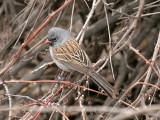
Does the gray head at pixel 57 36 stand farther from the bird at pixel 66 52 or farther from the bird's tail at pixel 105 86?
the bird's tail at pixel 105 86

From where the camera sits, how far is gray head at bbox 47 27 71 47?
4214 mm

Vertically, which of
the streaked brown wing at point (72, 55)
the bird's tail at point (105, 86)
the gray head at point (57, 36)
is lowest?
the bird's tail at point (105, 86)

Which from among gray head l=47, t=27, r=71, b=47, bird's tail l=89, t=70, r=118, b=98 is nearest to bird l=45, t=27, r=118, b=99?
gray head l=47, t=27, r=71, b=47

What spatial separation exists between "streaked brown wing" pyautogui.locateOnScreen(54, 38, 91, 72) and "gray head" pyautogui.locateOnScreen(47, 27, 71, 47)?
74 millimetres

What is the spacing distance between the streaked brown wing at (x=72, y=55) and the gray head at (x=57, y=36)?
0.24ft

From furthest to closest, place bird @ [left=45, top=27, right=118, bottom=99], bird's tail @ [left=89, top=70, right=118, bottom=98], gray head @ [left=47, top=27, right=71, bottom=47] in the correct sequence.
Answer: gray head @ [left=47, top=27, right=71, bottom=47] → bird @ [left=45, top=27, right=118, bottom=99] → bird's tail @ [left=89, top=70, right=118, bottom=98]

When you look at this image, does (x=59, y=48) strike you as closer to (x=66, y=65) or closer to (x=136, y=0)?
Result: (x=66, y=65)

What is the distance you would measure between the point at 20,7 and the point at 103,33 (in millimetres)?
2172

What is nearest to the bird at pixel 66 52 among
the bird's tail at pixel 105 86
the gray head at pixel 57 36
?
the gray head at pixel 57 36

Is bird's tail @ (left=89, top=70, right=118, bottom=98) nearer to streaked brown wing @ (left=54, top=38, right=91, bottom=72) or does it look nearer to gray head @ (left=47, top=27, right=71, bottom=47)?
streaked brown wing @ (left=54, top=38, right=91, bottom=72)

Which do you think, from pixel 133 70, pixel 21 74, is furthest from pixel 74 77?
pixel 21 74

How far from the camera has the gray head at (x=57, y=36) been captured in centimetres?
421

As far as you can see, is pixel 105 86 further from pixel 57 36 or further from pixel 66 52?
pixel 57 36

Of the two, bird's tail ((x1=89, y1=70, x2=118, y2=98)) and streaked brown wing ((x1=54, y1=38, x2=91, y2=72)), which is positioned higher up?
streaked brown wing ((x1=54, y1=38, x2=91, y2=72))
